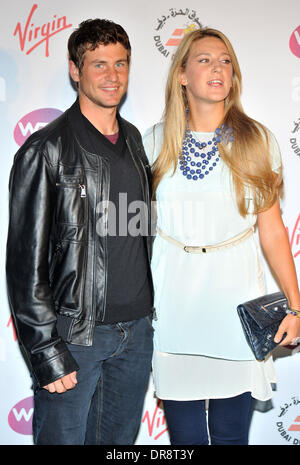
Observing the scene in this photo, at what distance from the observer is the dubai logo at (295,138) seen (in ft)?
8.71

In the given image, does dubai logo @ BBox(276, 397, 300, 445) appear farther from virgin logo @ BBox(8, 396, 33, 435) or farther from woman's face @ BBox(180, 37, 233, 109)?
woman's face @ BBox(180, 37, 233, 109)

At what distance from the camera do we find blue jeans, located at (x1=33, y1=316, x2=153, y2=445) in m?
1.88

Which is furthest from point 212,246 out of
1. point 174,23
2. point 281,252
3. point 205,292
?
point 174,23

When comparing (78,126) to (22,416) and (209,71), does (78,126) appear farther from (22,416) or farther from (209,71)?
(22,416)

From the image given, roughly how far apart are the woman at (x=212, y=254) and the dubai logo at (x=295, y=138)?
56cm

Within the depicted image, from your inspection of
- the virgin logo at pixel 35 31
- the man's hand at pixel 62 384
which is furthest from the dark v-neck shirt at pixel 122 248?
the virgin logo at pixel 35 31

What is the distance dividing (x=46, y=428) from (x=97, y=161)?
0.98 m

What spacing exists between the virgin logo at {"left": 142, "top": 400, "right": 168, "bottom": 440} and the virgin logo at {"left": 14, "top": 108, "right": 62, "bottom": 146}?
1604 millimetres

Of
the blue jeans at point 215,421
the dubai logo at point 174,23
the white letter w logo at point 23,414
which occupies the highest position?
the dubai logo at point 174,23

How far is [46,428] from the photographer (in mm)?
1873

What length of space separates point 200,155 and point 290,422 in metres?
1.62

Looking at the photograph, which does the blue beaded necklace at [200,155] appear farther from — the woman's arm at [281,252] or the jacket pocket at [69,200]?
the jacket pocket at [69,200]

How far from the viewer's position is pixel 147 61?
2.62m
